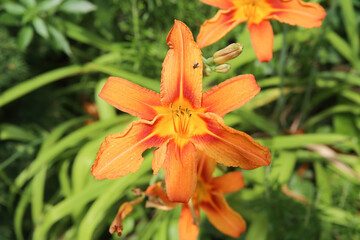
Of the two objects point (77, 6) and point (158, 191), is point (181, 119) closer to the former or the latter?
point (158, 191)

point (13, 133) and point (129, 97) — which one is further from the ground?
point (129, 97)

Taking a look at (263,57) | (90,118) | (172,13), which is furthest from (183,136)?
(90,118)

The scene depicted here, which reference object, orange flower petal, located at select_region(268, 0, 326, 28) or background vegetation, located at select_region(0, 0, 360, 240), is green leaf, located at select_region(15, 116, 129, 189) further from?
orange flower petal, located at select_region(268, 0, 326, 28)

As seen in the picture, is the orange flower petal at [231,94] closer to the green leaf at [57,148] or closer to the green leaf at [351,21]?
the green leaf at [57,148]

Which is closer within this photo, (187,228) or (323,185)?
(187,228)

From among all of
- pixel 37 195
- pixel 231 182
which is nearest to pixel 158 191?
pixel 231 182

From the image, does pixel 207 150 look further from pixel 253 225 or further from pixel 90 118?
pixel 90 118

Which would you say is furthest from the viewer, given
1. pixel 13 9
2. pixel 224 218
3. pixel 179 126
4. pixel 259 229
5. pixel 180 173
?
pixel 13 9
